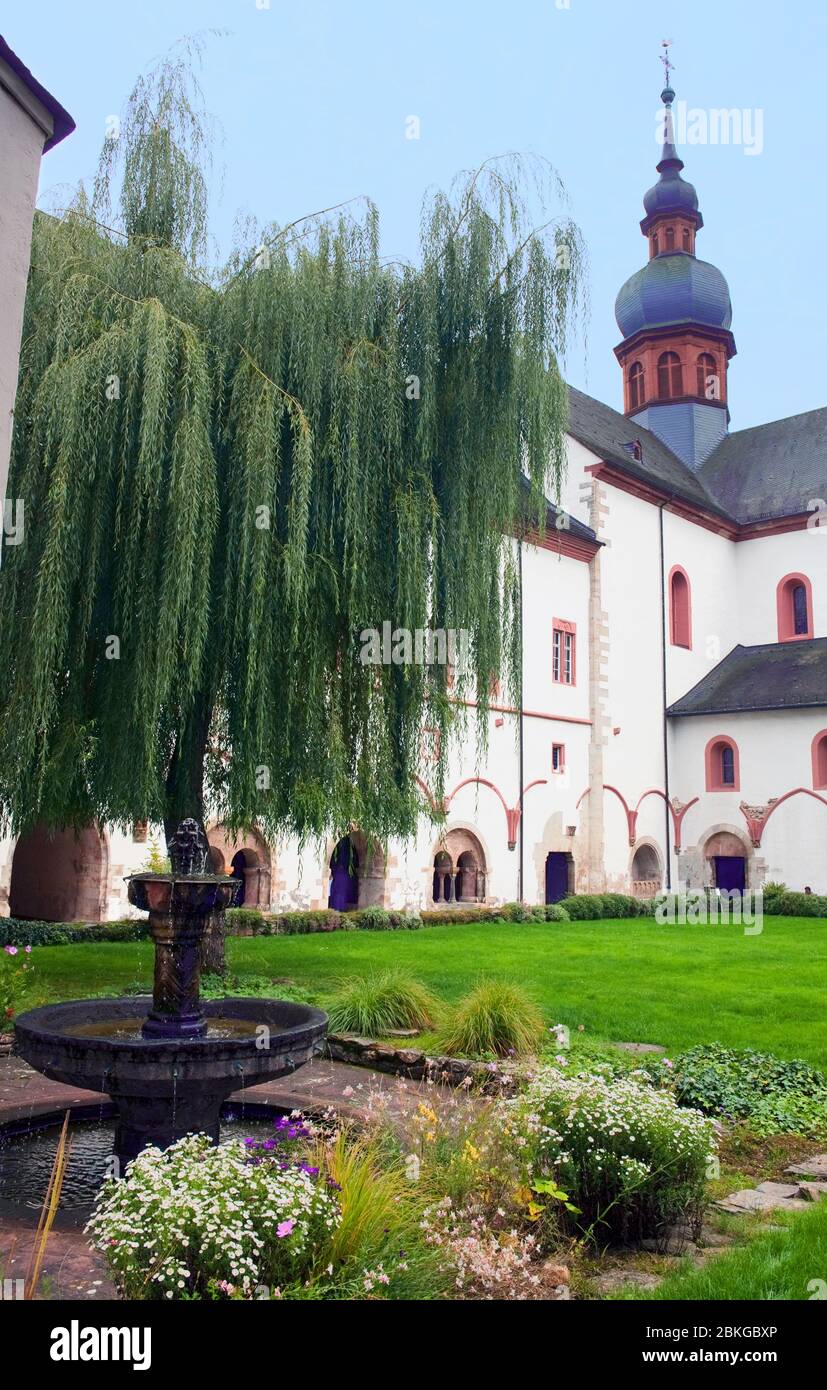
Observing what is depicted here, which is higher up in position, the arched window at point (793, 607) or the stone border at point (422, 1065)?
the arched window at point (793, 607)

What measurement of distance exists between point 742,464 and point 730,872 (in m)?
13.4

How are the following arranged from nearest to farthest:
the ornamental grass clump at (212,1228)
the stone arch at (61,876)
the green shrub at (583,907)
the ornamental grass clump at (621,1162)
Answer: the ornamental grass clump at (212,1228), the ornamental grass clump at (621,1162), the stone arch at (61,876), the green shrub at (583,907)

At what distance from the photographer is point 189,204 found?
926cm

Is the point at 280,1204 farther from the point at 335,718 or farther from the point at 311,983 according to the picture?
the point at 311,983

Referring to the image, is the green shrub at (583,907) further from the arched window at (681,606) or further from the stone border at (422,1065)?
the stone border at (422,1065)

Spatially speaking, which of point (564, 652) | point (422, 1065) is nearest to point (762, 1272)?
point (422, 1065)

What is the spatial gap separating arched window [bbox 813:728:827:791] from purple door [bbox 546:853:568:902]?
6.51 metres

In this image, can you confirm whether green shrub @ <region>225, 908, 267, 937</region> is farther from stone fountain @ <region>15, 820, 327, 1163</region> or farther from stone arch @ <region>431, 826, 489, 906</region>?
stone fountain @ <region>15, 820, 327, 1163</region>

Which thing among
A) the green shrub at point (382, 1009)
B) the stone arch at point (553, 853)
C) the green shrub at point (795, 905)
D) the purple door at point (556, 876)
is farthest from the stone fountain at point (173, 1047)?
the green shrub at point (795, 905)

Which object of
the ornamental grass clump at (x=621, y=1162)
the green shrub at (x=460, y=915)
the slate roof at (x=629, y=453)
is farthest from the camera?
the slate roof at (x=629, y=453)

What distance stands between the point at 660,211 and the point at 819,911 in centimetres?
2497

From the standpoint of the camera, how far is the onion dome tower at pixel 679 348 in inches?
1341

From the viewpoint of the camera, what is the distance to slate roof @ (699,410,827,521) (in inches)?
1204

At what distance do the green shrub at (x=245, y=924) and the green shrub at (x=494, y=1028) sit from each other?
9613 mm
